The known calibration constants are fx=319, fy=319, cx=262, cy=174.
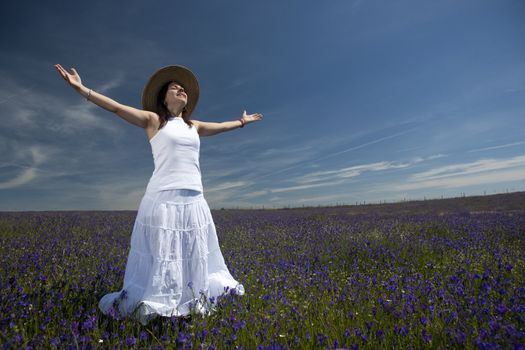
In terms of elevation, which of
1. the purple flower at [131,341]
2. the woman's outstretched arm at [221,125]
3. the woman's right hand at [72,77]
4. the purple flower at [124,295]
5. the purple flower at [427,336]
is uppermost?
the woman's right hand at [72,77]

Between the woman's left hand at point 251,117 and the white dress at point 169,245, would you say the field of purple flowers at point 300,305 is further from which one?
→ the woman's left hand at point 251,117

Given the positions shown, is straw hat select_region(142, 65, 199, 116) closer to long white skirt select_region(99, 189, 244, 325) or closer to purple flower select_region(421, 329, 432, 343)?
long white skirt select_region(99, 189, 244, 325)

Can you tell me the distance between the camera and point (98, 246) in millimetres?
6035

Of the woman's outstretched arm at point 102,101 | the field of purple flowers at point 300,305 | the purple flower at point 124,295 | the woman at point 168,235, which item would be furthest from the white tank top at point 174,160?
the field of purple flowers at point 300,305

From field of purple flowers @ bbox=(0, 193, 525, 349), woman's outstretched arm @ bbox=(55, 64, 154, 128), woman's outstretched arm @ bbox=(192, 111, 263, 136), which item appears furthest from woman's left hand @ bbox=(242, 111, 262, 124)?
field of purple flowers @ bbox=(0, 193, 525, 349)

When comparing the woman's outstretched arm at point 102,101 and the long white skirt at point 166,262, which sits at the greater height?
the woman's outstretched arm at point 102,101

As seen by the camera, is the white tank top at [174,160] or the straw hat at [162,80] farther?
the straw hat at [162,80]

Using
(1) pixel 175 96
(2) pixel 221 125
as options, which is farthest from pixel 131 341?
(2) pixel 221 125

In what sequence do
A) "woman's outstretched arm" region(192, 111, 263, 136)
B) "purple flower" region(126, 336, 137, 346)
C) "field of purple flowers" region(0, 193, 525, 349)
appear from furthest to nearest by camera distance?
"woman's outstretched arm" region(192, 111, 263, 136), "field of purple flowers" region(0, 193, 525, 349), "purple flower" region(126, 336, 137, 346)

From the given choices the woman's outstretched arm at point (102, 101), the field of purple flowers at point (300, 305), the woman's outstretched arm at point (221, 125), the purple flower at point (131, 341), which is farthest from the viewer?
the woman's outstretched arm at point (221, 125)

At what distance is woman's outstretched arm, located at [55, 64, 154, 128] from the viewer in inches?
107

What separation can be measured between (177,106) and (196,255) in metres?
1.47

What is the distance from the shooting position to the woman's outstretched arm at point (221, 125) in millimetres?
3477

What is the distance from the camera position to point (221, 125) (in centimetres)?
365
